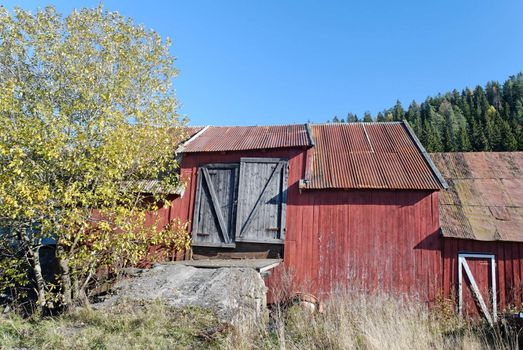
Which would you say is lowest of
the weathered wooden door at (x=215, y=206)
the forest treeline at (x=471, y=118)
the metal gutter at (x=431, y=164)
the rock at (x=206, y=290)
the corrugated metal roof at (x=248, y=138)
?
the rock at (x=206, y=290)

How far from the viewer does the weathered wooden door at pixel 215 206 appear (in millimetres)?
11500

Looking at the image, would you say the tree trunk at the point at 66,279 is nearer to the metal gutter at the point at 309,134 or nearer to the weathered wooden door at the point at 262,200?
the weathered wooden door at the point at 262,200

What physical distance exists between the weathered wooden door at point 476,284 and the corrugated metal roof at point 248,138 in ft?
18.5

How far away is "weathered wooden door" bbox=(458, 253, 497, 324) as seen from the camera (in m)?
9.92

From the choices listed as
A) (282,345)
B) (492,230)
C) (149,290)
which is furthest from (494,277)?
(149,290)

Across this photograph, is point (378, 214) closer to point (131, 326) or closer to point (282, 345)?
point (282, 345)

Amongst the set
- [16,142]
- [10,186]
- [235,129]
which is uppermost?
[235,129]

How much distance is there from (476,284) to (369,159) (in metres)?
4.64

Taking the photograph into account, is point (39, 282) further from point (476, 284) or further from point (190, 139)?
point (476, 284)

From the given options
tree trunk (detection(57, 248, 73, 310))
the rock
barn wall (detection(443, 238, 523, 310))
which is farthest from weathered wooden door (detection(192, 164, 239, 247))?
barn wall (detection(443, 238, 523, 310))

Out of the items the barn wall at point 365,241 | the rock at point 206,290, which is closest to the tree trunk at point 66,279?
the rock at point 206,290

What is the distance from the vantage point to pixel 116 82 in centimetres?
929

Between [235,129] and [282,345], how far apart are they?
9786mm

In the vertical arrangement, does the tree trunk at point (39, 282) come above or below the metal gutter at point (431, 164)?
below
